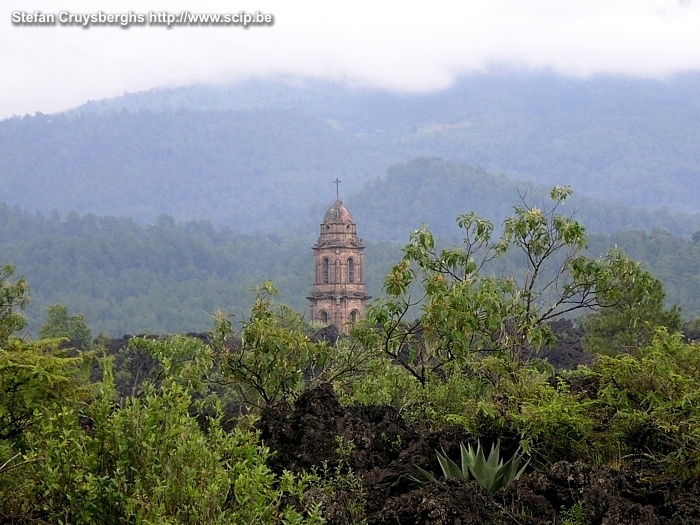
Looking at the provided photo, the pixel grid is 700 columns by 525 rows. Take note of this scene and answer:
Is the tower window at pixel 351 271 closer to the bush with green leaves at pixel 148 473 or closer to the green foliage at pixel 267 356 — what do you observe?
the green foliage at pixel 267 356

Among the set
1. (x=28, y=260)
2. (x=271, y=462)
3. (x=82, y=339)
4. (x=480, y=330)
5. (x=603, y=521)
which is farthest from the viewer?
(x=28, y=260)

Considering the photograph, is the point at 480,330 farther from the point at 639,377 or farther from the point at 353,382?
the point at 639,377

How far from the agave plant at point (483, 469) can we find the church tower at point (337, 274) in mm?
72206

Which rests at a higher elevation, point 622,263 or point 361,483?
point 622,263

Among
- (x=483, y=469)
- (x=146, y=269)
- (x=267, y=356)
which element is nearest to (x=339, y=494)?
(x=483, y=469)

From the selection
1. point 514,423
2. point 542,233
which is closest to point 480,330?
point 542,233

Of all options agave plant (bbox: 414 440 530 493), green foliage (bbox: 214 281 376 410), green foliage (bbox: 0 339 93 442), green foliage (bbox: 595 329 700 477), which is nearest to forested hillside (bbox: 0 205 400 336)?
green foliage (bbox: 214 281 376 410)

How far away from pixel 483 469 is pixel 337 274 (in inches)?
2890

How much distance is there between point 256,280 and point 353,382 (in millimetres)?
146190

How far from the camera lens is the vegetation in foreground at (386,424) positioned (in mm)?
8055

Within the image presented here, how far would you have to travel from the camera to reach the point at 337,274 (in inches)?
3305

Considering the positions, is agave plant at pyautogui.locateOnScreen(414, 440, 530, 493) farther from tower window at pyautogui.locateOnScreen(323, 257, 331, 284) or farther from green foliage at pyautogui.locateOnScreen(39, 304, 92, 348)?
tower window at pyautogui.locateOnScreen(323, 257, 331, 284)

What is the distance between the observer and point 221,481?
7.89 meters

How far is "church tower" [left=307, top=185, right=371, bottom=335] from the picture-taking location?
3282 inches
